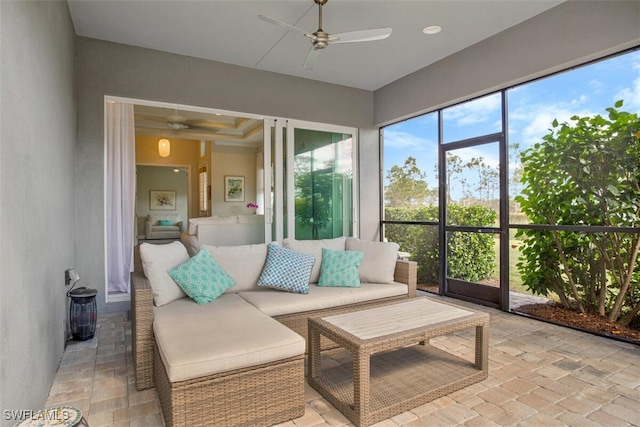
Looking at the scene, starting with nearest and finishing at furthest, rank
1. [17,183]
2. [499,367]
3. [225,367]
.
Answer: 1. [17,183]
2. [225,367]
3. [499,367]

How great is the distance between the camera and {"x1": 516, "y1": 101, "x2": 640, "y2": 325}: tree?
319cm

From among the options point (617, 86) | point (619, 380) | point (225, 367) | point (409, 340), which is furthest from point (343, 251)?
point (617, 86)

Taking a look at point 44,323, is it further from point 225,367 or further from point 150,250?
point 225,367

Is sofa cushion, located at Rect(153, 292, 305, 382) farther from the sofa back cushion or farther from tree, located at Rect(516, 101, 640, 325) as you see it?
the sofa back cushion

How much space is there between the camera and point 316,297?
2.92 meters

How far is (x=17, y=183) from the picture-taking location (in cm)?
169

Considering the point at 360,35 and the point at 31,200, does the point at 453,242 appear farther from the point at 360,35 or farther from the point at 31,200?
the point at 31,200

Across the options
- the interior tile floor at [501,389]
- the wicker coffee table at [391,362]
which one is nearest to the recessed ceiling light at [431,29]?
the wicker coffee table at [391,362]

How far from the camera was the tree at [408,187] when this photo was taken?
16.9 ft

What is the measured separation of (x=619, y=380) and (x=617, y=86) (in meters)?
2.43

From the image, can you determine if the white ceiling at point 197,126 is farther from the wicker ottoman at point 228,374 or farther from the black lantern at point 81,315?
the wicker ottoman at point 228,374

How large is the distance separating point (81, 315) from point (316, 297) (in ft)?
6.69

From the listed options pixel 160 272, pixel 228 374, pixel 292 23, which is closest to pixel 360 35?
pixel 292 23

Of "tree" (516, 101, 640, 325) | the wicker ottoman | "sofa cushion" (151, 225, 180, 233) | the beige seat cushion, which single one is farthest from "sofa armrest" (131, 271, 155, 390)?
"sofa cushion" (151, 225, 180, 233)
